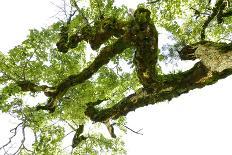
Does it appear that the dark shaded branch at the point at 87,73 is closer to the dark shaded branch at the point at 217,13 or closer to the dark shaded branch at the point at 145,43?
the dark shaded branch at the point at 145,43

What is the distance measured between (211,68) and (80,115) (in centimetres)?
595

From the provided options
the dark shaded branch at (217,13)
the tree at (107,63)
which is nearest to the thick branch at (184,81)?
the tree at (107,63)

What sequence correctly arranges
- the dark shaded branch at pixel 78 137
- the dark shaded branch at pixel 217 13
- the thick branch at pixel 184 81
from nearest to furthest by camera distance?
1. the thick branch at pixel 184 81
2. the dark shaded branch at pixel 217 13
3. the dark shaded branch at pixel 78 137

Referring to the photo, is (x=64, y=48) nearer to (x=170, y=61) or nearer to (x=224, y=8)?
(x=170, y=61)

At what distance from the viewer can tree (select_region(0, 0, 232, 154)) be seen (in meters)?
9.82

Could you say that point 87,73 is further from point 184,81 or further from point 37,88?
point 184,81

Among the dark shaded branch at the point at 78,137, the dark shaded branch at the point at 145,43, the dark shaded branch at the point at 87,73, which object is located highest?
the dark shaded branch at the point at 78,137

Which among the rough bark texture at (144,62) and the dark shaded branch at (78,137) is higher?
the dark shaded branch at (78,137)

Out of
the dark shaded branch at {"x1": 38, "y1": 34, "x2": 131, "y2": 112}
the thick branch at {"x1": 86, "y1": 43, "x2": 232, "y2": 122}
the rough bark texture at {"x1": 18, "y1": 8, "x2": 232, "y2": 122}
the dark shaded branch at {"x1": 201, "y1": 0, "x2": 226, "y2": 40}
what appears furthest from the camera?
the dark shaded branch at {"x1": 201, "y1": 0, "x2": 226, "y2": 40}

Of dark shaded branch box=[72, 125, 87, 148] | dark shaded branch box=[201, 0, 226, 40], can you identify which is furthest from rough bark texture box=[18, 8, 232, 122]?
dark shaded branch box=[201, 0, 226, 40]

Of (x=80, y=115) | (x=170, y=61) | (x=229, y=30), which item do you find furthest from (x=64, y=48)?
(x=229, y=30)

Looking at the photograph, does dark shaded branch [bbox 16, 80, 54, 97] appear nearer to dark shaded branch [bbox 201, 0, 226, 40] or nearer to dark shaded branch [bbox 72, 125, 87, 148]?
dark shaded branch [bbox 72, 125, 87, 148]

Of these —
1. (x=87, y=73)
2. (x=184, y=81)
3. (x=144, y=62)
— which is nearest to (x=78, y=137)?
(x=87, y=73)

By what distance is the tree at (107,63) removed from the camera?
982cm
